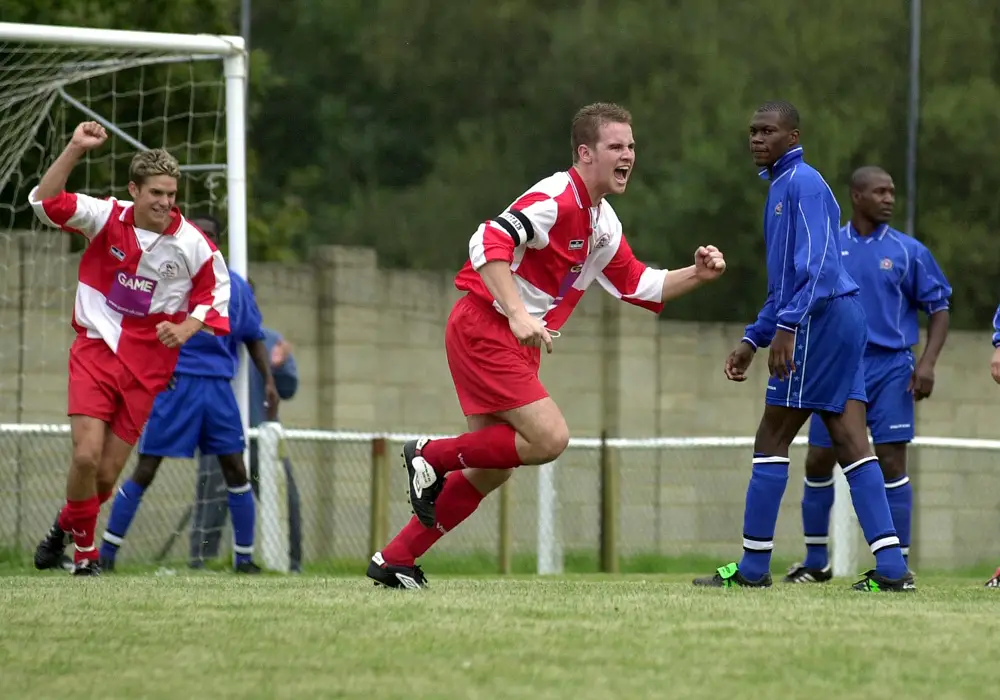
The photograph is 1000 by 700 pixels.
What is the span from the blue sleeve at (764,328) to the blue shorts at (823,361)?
14 cm

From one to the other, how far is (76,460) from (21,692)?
150 inches

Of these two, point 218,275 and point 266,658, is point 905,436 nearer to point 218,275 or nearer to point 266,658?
point 218,275

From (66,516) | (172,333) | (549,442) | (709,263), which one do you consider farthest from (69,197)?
(709,263)

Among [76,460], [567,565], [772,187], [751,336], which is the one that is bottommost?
[567,565]

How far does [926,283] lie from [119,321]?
407 centimetres

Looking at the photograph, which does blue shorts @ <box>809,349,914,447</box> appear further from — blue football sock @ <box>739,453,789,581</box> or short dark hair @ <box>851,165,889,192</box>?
blue football sock @ <box>739,453,789,581</box>

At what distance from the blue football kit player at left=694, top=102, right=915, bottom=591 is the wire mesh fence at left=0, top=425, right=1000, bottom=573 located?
474 centimetres

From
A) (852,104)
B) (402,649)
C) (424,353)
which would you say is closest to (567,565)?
(424,353)

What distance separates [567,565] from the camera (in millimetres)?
13695

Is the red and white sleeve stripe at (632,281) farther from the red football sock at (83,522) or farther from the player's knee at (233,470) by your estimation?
the player's knee at (233,470)

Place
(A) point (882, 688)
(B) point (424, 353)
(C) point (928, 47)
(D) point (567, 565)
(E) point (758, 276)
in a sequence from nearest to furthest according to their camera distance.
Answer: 1. (A) point (882, 688)
2. (D) point (567, 565)
3. (B) point (424, 353)
4. (E) point (758, 276)
5. (C) point (928, 47)

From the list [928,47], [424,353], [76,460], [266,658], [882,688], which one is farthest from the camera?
[928,47]

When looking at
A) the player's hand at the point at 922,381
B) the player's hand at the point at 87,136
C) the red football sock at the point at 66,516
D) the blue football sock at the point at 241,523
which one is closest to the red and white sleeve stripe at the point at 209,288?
the player's hand at the point at 87,136

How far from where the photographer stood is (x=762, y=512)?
7.54 metres
